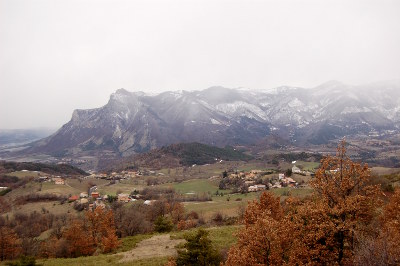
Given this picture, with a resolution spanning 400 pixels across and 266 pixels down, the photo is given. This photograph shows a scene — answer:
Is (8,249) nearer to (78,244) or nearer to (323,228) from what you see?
(78,244)

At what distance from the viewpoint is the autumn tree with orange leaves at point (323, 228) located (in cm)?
2006

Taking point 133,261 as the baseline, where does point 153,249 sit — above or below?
below

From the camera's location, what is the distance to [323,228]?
2122 centimetres

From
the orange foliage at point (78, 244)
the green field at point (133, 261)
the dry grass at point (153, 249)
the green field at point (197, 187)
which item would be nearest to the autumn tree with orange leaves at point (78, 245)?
the orange foliage at point (78, 244)

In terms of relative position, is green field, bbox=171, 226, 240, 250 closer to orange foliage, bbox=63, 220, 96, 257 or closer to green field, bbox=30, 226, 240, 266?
green field, bbox=30, 226, 240, 266

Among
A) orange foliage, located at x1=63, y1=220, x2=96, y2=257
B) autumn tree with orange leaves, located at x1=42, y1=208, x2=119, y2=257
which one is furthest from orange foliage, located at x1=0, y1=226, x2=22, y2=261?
orange foliage, located at x1=63, y1=220, x2=96, y2=257

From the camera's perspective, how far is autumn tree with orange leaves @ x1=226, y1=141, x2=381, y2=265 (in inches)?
790

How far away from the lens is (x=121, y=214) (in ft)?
224

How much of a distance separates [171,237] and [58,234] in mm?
41181

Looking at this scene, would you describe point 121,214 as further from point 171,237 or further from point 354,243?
point 354,243

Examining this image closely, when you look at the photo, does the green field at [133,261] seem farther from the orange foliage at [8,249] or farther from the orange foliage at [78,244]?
the orange foliage at [8,249]

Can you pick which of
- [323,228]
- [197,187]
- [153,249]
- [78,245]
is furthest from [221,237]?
[197,187]

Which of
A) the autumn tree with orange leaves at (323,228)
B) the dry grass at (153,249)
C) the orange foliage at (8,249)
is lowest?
the orange foliage at (8,249)

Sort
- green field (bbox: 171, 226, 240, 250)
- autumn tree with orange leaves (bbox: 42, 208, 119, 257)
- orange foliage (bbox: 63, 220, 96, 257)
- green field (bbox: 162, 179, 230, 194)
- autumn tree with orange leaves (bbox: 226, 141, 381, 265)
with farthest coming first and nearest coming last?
green field (bbox: 162, 179, 230, 194) < orange foliage (bbox: 63, 220, 96, 257) < autumn tree with orange leaves (bbox: 42, 208, 119, 257) < green field (bbox: 171, 226, 240, 250) < autumn tree with orange leaves (bbox: 226, 141, 381, 265)
